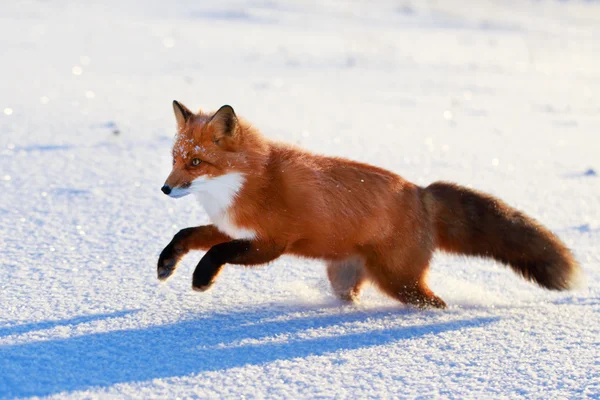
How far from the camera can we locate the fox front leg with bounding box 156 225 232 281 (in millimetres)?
3398

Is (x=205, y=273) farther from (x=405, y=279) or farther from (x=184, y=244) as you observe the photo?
(x=405, y=279)

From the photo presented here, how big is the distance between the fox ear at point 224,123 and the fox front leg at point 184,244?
460 millimetres

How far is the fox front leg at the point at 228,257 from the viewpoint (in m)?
3.21

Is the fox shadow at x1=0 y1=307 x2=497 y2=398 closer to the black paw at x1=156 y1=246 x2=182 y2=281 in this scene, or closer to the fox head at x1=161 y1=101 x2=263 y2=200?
the black paw at x1=156 y1=246 x2=182 y2=281

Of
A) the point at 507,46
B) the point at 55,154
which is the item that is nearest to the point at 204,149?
the point at 55,154

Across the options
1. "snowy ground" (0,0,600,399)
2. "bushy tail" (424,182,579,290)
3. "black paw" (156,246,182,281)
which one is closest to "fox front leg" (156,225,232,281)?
"black paw" (156,246,182,281)

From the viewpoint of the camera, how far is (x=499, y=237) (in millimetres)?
3787

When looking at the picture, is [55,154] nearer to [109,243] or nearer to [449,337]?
[109,243]

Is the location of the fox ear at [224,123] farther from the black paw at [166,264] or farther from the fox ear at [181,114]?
the black paw at [166,264]

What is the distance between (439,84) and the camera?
1072 centimetres

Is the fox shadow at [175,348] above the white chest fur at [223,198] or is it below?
below

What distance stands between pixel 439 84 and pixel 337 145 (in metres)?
4.55

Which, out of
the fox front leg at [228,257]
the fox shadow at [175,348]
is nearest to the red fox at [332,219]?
the fox front leg at [228,257]

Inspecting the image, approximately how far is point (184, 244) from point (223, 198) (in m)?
0.39
